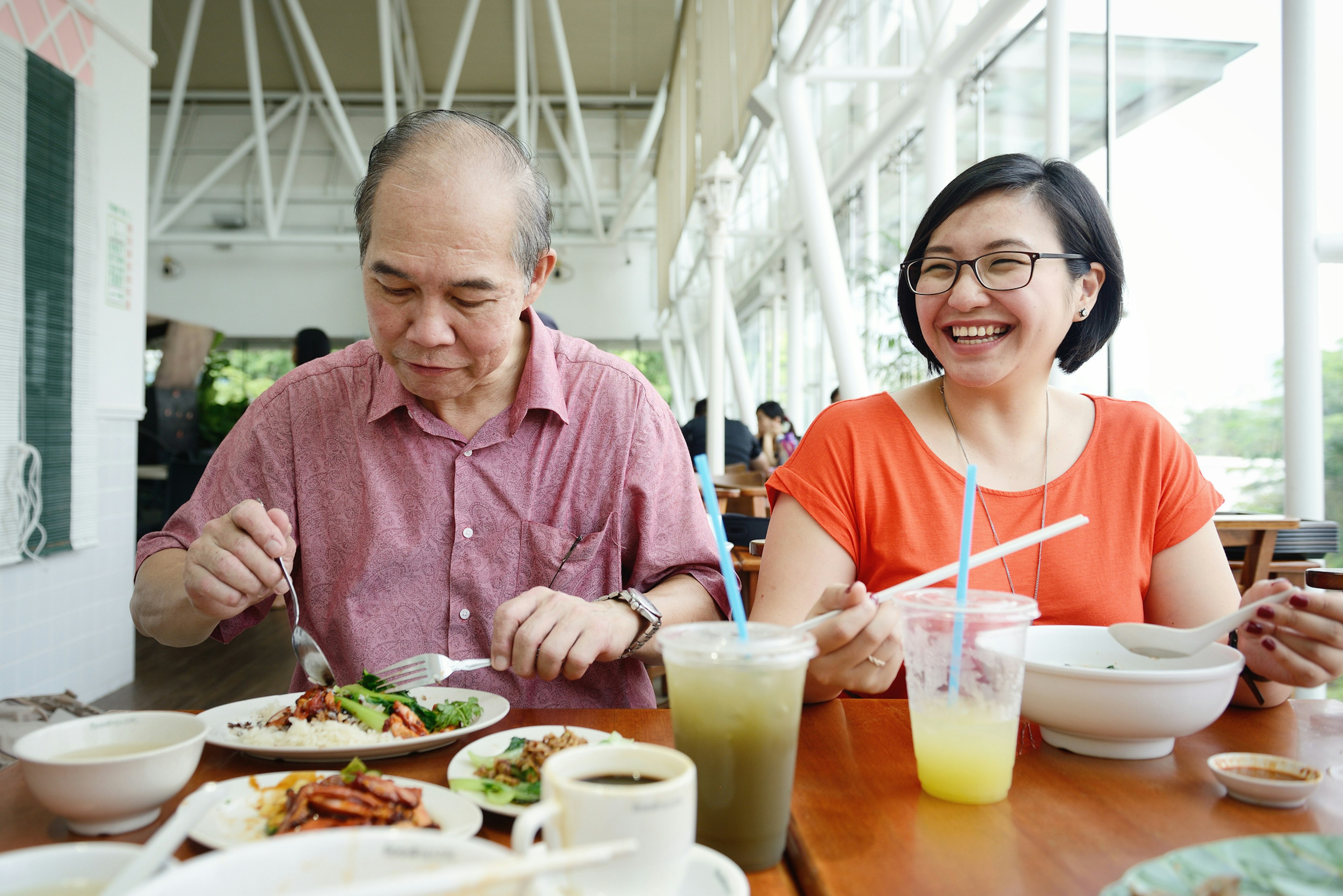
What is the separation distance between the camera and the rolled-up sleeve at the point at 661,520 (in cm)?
142

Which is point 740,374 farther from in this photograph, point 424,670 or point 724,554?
point 724,554

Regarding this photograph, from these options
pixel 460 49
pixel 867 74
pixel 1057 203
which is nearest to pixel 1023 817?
pixel 1057 203

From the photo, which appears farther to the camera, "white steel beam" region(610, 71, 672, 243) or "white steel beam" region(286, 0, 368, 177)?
"white steel beam" region(610, 71, 672, 243)

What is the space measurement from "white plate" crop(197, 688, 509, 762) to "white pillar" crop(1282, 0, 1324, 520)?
105 inches

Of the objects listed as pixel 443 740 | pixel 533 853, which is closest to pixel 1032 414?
pixel 443 740

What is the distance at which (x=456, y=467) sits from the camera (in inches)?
55.9

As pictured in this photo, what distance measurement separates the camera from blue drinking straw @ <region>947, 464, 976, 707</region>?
77 centimetres

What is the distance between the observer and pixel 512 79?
1376cm

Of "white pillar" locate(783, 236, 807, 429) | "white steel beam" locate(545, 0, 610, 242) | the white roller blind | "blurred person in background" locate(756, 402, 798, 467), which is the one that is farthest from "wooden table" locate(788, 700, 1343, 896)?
"white steel beam" locate(545, 0, 610, 242)

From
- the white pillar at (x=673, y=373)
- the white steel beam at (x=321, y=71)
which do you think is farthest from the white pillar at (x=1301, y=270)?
the white pillar at (x=673, y=373)

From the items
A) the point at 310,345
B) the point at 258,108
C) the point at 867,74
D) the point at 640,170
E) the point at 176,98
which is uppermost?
the point at 176,98

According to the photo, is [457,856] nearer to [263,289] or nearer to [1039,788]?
[1039,788]

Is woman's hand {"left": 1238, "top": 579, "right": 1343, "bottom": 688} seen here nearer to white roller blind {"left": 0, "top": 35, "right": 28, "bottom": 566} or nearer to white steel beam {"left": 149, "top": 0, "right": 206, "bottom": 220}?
white roller blind {"left": 0, "top": 35, "right": 28, "bottom": 566}

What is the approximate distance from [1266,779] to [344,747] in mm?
862
